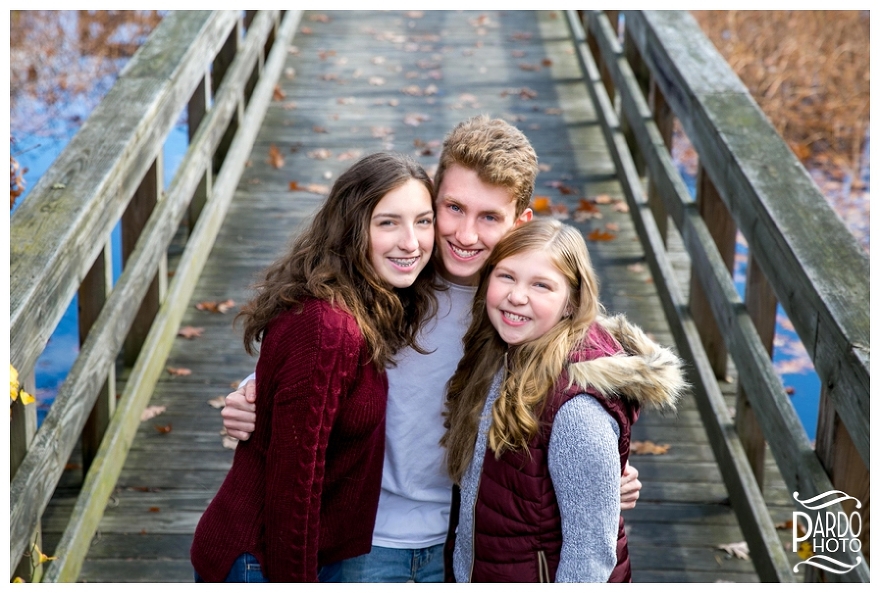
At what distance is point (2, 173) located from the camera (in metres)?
2.91

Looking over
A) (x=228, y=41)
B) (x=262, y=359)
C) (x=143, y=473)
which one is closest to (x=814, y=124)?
(x=228, y=41)

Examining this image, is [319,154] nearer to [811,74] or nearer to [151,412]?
[151,412]

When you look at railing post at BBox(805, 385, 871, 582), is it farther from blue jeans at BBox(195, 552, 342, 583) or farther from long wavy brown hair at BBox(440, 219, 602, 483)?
blue jeans at BBox(195, 552, 342, 583)

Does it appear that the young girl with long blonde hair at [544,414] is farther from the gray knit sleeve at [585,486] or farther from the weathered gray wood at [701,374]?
the weathered gray wood at [701,374]

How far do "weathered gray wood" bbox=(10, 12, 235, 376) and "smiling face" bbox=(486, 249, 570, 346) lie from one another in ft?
3.98

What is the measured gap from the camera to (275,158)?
637 centimetres

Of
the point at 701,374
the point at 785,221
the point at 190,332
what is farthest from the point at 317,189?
the point at 785,221

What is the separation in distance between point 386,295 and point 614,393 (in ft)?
1.87

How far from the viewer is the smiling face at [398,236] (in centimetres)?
231

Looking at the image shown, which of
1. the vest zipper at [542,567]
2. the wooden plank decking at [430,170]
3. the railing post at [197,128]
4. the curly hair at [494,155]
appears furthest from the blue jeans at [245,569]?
the railing post at [197,128]

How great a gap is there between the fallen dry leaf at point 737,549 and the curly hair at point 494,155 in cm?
162

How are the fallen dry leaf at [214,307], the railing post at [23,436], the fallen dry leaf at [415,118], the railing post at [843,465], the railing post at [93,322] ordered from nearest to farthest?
the railing post at [843,465]
the railing post at [23,436]
the railing post at [93,322]
the fallen dry leaf at [214,307]
the fallen dry leaf at [415,118]

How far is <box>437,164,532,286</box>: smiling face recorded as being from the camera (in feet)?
7.88
